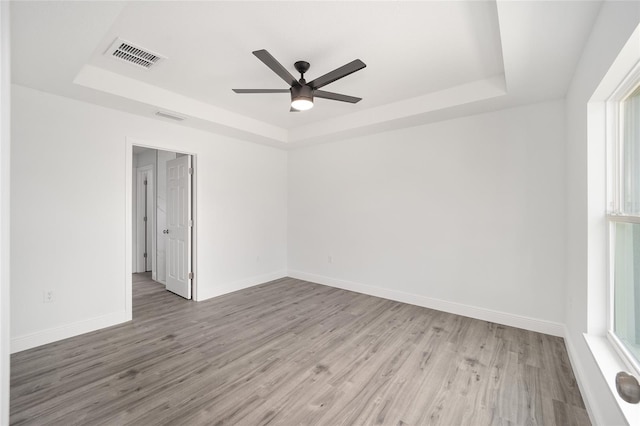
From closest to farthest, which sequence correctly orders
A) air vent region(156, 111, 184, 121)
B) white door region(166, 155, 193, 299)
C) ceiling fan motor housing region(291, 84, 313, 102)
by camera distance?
ceiling fan motor housing region(291, 84, 313, 102) < air vent region(156, 111, 184, 121) < white door region(166, 155, 193, 299)

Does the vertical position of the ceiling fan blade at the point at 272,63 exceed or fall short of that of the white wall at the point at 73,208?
it exceeds it

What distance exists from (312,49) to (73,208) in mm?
3153

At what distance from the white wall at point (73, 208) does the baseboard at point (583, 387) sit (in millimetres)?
4390

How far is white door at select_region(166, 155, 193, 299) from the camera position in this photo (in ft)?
13.9

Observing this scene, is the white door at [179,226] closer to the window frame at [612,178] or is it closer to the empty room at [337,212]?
the empty room at [337,212]

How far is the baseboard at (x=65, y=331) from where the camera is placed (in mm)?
2688

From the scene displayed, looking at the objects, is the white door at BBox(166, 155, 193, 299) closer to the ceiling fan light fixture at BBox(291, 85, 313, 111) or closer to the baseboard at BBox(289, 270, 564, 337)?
the baseboard at BBox(289, 270, 564, 337)

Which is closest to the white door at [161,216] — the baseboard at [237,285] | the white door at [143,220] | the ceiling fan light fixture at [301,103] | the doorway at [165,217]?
the doorway at [165,217]

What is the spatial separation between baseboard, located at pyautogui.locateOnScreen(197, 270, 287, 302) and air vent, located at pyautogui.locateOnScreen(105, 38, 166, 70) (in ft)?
10.1

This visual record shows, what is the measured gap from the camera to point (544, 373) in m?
2.34

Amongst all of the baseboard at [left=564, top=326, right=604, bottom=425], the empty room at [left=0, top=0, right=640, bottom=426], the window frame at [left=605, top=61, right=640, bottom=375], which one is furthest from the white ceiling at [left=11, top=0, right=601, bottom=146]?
the baseboard at [left=564, top=326, right=604, bottom=425]

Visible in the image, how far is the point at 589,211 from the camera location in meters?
2.04

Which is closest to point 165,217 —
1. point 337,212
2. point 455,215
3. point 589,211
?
point 337,212

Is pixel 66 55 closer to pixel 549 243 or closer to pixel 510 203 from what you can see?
pixel 510 203
